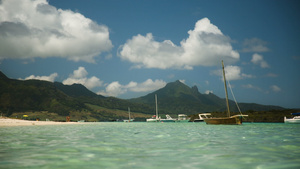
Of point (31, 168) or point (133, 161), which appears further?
point (133, 161)

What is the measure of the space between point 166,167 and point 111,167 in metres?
1.92

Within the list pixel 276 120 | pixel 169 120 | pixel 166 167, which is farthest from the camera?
pixel 169 120

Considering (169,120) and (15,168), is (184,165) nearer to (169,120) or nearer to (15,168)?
(15,168)

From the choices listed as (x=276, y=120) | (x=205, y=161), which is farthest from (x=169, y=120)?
(x=205, y=161)

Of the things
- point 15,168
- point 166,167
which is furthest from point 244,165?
point 15,168

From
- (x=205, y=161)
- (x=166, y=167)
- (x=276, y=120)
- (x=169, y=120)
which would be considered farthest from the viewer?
(x=169, y=120)

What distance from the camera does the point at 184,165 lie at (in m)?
7.83

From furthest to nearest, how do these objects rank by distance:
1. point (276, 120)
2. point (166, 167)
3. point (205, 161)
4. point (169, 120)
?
point (169, 120) < point (276, 120) < point (205, 161) < point (166, 167)

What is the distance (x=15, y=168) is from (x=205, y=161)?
6.86m

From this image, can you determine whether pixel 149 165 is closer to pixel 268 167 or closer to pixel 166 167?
pixel 166 167

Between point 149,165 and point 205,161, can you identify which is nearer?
point 149,165

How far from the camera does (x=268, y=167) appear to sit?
7469mm

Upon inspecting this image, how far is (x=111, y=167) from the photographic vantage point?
7641 mm

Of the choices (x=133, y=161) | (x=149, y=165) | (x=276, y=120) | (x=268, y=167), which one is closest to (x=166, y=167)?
(x=149, y=165)
